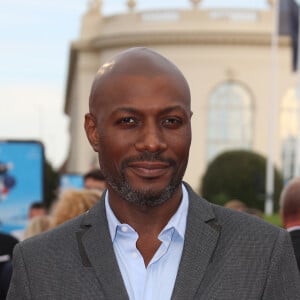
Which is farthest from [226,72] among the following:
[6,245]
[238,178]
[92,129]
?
[92,129]

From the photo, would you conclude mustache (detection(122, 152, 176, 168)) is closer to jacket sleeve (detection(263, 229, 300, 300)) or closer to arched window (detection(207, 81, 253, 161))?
jacket sleeve (detection(263, 229, 300, 300))

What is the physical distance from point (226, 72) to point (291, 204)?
54.7 metres

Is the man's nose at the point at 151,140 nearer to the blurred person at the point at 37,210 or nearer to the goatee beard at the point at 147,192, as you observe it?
the goatee beard at the point at 147,192

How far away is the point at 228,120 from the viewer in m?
58.8

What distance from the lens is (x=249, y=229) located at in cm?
277

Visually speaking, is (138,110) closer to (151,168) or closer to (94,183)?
(151,168)

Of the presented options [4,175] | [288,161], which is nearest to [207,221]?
[4,175]

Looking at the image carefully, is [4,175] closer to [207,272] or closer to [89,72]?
[207,272]

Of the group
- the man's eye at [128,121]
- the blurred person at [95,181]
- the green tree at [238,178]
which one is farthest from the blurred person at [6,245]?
the green tree at [238,178]

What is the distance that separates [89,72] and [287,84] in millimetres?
12007

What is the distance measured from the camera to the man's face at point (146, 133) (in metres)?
2.64

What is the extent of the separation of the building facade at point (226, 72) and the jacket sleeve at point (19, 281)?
55.4 meters

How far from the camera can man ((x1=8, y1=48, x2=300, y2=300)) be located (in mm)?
2648

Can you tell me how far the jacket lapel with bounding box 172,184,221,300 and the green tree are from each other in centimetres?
4016
